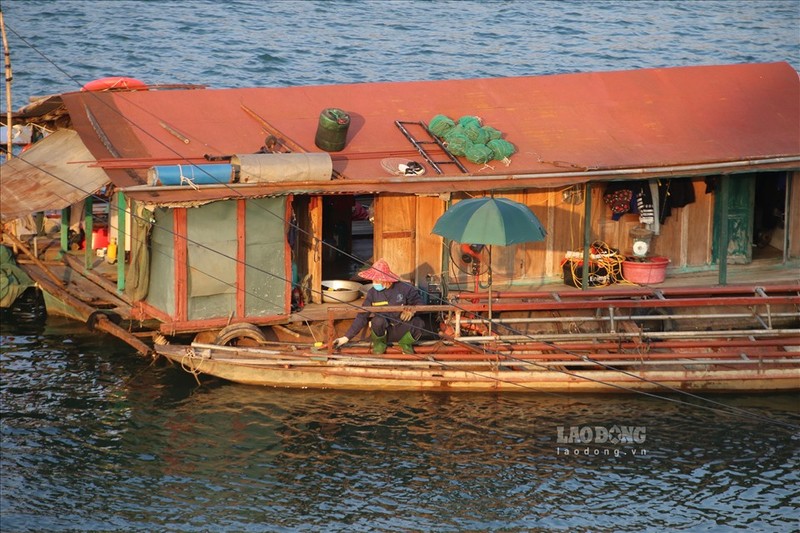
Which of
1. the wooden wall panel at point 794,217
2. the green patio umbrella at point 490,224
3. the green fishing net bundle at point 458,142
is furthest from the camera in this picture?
the wooden wall panel at point 794,217

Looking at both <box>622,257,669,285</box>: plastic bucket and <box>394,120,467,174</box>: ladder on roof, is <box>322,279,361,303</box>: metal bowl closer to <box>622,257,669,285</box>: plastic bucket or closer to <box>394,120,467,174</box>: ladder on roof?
<box>394,120,467,174</box>: ladder on roof

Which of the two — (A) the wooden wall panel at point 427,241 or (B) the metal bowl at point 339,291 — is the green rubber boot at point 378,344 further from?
(A) the wooden wall panel at point 427,241

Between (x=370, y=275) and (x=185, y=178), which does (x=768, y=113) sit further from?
(x=185, y=178)

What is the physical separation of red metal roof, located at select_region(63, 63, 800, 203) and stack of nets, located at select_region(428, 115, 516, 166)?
0.22 meters

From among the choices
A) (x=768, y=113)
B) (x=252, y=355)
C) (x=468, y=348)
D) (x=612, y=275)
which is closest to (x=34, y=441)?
(x=252, y=355)

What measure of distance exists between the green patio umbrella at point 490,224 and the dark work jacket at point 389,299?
1.20 meters

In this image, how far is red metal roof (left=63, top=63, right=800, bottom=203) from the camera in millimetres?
19594

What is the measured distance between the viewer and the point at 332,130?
64.4 feet

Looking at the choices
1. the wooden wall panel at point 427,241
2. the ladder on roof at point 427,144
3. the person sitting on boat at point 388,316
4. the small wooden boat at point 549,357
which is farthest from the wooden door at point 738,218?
the person sitting on boat at point 388,316

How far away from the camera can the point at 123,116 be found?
20047 mm

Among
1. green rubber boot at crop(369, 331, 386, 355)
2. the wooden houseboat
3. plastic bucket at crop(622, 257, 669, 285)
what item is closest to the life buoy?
the wooden houseboat

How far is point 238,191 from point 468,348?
448cm

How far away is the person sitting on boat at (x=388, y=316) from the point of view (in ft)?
61.9

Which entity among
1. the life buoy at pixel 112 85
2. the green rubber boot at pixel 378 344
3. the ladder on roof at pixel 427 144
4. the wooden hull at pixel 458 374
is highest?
the life buoy at pixel 112 85
